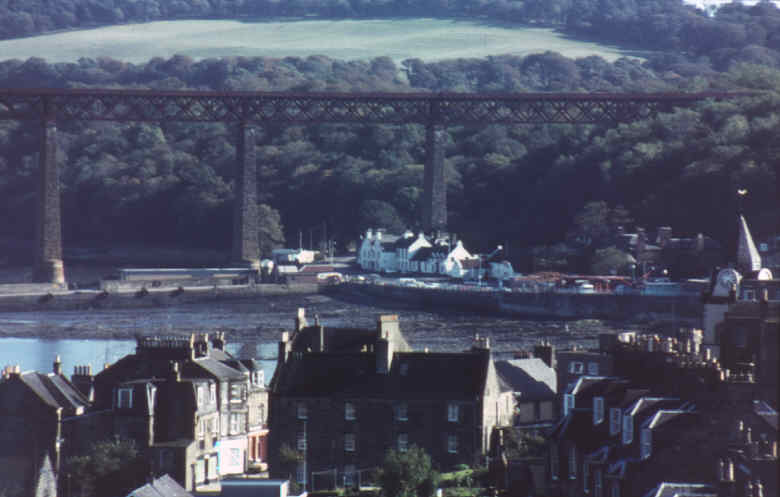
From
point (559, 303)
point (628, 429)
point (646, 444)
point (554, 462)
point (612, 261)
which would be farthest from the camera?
point (612, 261)

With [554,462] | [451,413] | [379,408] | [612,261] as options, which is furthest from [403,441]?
[612,261]

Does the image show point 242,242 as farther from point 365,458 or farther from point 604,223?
point 365,458

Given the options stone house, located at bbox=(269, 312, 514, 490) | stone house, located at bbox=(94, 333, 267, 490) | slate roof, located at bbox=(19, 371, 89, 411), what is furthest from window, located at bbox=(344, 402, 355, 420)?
slate roof, located at bbox=(19, 371, 89, 411)

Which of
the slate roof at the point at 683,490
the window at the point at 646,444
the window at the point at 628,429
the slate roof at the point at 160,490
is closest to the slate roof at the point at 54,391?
the slate roof at the point at 160,490

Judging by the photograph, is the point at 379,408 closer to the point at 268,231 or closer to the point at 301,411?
the point at 301,411

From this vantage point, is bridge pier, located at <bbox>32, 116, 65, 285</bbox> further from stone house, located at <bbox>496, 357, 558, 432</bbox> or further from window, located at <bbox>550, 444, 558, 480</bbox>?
window, located at <bbox>550, 444, 558, 480</bbox>
